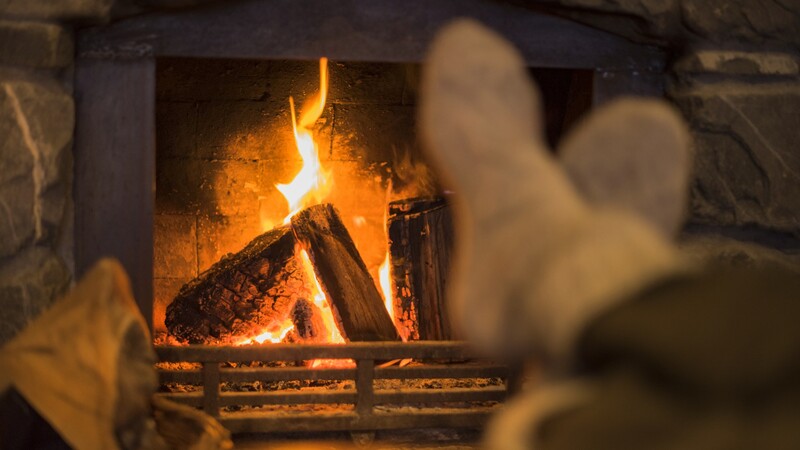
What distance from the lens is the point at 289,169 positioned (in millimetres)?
2119

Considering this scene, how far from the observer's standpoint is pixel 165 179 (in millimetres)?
2082

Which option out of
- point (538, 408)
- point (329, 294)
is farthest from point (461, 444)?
point (538, 408)

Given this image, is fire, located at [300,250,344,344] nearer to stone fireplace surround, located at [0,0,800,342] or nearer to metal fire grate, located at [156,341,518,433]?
metal fire grate, located at [156,341,518,433]

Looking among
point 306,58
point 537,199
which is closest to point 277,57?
point 306,58

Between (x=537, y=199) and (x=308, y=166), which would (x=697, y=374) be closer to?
(x=537, y=199)

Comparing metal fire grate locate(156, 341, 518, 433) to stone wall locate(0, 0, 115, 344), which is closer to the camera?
stone wall locate(0, 0, 115, 344)

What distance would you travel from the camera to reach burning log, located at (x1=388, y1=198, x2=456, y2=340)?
1.91 m

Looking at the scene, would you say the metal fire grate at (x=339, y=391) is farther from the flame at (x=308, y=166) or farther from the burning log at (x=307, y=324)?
the flame at (x=308, y=166)

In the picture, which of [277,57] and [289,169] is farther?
[289,169]

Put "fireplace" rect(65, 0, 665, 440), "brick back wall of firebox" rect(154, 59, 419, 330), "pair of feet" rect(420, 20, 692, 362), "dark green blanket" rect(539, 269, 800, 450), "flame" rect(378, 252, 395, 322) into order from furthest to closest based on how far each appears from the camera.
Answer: "brick back wall of firebox" rect(154, 59, 419, 330), "flame" rect(378, 252, 395, 322), "fireplace" rect(65, 0, 665, 440), "pair of feet" rect(420, 20, 692, 362), "dark green blanket" rect(539, 269, 800, 450)

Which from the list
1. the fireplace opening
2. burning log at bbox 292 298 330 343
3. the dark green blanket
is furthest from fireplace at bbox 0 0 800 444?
the dark green blanket

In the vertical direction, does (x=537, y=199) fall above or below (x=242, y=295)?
above

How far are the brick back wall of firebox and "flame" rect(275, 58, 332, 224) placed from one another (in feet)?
0.05

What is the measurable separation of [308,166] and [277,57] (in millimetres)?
568
